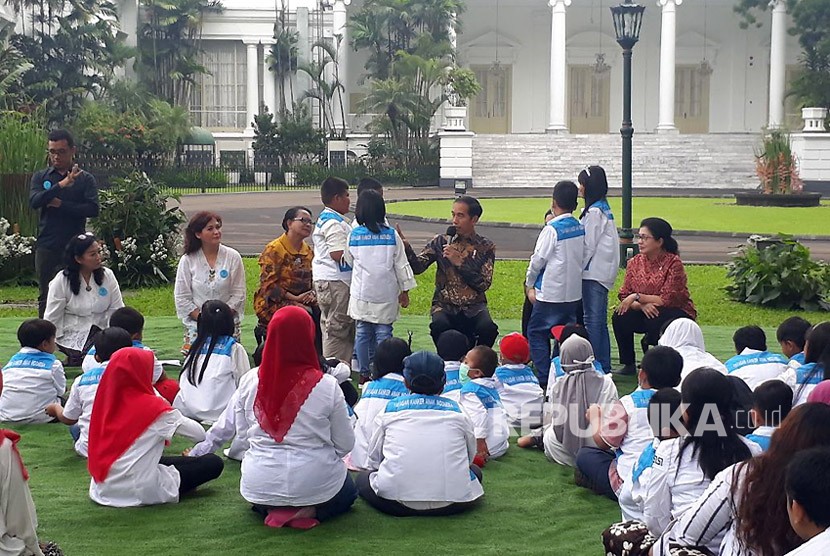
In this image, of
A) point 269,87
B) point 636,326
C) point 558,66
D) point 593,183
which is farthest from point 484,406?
point 269,87

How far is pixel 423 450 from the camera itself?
527 cm

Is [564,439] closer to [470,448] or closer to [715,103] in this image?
[470,448]

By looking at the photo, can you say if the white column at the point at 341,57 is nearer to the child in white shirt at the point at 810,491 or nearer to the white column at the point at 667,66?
the white column at the point at 667,66

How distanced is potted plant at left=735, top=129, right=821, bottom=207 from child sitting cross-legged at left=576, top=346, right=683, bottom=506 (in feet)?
77.5

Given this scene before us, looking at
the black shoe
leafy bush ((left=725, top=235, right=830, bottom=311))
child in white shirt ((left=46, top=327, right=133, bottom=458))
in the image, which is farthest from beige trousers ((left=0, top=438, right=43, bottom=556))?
leafy bush ((left=725, top=235, right=830, bottom=311))

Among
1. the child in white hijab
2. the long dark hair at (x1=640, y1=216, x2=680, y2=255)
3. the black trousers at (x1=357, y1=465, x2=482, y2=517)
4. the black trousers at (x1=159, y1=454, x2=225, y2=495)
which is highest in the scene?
the long dark hair at (x1=640, y1=216, x2=680, y2=255)

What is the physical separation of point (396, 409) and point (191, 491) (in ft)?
3.98

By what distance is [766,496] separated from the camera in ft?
11.3

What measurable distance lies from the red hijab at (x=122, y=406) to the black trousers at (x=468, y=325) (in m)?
3.35

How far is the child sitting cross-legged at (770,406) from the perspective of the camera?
4762mm

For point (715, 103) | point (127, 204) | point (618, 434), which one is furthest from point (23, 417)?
point (715, 103)

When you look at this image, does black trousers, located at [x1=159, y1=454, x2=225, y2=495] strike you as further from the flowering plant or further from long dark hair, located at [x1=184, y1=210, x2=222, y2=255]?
the flowering plant

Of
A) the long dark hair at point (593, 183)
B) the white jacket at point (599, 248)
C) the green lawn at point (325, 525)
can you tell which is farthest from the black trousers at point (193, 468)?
the long dark hair at point (593, 183)

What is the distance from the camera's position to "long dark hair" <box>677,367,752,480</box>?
14.1 feet
